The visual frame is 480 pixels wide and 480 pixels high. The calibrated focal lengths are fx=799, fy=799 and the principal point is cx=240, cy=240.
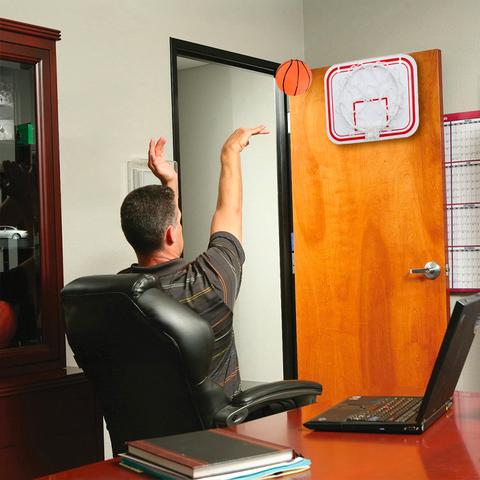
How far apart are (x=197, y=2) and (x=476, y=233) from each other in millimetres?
1730

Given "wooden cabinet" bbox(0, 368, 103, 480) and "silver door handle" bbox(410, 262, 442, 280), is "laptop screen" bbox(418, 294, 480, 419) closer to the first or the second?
"wooden cabinet" bbox(0, 368, 103, 480)

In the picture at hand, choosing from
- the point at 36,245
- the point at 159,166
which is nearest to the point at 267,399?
the point at 36,245

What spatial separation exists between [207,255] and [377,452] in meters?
0.98

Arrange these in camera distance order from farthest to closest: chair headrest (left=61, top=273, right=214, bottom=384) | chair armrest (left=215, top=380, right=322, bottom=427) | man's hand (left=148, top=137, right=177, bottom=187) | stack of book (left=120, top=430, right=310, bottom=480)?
man's hand (left=148, top=137, right=177, bottom=187), chair armrest (left=215, top=380, right=322, bottom=427), chair headrest (left=61, top=273, right=214, bottom=384), stack of book (left=120, top=430, right=310, bottom=480)

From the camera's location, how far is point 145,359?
1.97 metres

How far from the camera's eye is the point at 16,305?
2.36m

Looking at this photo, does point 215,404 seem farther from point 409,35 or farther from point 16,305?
point 409,35

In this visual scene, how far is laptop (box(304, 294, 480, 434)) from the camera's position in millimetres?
1535

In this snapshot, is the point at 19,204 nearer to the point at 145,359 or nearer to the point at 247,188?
the point at 145,359

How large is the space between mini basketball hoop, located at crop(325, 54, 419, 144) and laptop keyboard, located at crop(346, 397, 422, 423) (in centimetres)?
220

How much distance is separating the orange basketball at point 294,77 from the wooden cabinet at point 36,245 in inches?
48.9

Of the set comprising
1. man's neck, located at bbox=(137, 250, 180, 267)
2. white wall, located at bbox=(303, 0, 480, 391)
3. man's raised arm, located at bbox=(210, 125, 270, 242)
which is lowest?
man's neck, located at bbox=(137, 250, 180, 267)

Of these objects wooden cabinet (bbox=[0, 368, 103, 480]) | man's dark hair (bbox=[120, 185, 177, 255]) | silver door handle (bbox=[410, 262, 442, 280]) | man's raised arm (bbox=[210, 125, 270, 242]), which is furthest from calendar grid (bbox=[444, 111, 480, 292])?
wooden cabinet (bbox=[0, 368, 103, 480])

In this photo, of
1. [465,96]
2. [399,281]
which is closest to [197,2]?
[465,96]
